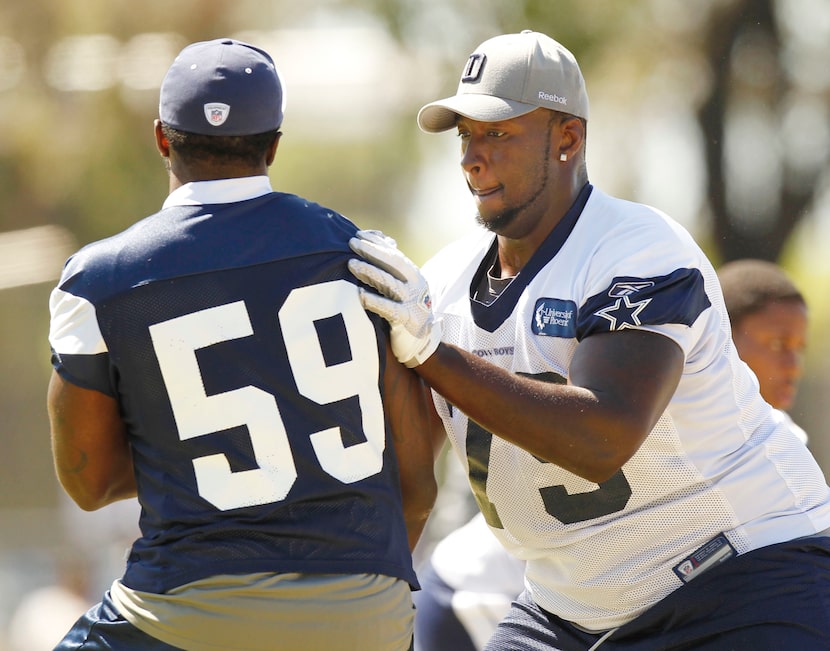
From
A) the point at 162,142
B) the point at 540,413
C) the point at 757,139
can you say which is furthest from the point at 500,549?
the point at 757,139

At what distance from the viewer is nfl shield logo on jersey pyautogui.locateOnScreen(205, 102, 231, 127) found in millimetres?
2383

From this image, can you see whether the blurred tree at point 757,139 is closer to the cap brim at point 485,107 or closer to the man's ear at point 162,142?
the cap brim at point 485,107

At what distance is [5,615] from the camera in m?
8.11

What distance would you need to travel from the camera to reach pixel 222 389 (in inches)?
89.0

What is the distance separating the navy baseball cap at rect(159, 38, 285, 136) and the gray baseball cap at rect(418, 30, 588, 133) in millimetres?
800

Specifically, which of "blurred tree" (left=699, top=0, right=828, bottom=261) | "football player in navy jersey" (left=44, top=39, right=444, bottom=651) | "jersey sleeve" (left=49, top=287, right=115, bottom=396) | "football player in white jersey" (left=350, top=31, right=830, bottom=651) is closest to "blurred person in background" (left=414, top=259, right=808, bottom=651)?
"football player in white jersey" (left=350, top=31, right=830, bottom=651)

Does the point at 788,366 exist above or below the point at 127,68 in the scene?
below

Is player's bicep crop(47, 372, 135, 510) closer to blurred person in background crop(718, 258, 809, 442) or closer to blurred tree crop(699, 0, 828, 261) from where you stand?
blurred person in background crop(718, 258, 809, 442)

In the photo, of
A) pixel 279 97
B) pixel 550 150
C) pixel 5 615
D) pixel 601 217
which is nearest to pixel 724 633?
pixel 601 217

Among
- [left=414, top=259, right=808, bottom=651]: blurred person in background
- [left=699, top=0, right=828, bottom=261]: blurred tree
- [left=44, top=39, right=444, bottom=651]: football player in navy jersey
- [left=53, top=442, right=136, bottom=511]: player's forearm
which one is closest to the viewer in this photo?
[left=44, top=39, right=444, bottom=651]: football player in navy jersey

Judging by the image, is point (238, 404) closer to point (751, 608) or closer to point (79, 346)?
point (79, 346)

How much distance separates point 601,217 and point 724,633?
106 centimetres

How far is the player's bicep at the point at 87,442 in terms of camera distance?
230 cm

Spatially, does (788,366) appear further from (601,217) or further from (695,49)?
(695,49)
